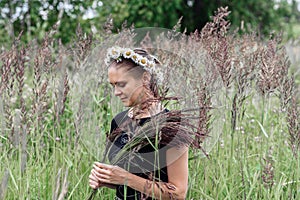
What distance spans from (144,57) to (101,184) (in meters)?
0.52

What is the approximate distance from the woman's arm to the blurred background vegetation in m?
2.74

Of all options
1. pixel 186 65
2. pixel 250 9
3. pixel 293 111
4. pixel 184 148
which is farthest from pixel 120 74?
pixel 250 9

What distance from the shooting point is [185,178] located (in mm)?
1885

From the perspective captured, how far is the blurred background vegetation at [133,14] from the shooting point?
5996mm

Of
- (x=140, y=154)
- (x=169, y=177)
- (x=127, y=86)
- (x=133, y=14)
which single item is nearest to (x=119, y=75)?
(x=127, y=86)

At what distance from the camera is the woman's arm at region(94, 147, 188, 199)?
181 centimetres

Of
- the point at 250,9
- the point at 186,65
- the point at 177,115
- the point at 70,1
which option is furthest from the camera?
the point at 250,9

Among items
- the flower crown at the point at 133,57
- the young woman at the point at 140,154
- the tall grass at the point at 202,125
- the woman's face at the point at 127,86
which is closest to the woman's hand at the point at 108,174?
the young woman at the point at 140,154

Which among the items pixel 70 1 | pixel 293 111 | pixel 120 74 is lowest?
pixel 293 111

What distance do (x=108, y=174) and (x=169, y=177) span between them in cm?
24

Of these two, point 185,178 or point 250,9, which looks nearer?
point 185,178

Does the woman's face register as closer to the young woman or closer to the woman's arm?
the young woman

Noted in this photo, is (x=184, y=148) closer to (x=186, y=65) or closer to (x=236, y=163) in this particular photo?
(x=236, y=163)

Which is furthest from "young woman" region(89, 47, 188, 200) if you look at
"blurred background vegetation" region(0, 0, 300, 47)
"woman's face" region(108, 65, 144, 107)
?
"blurred background vegetation" region(0, 0, 300, 47)
